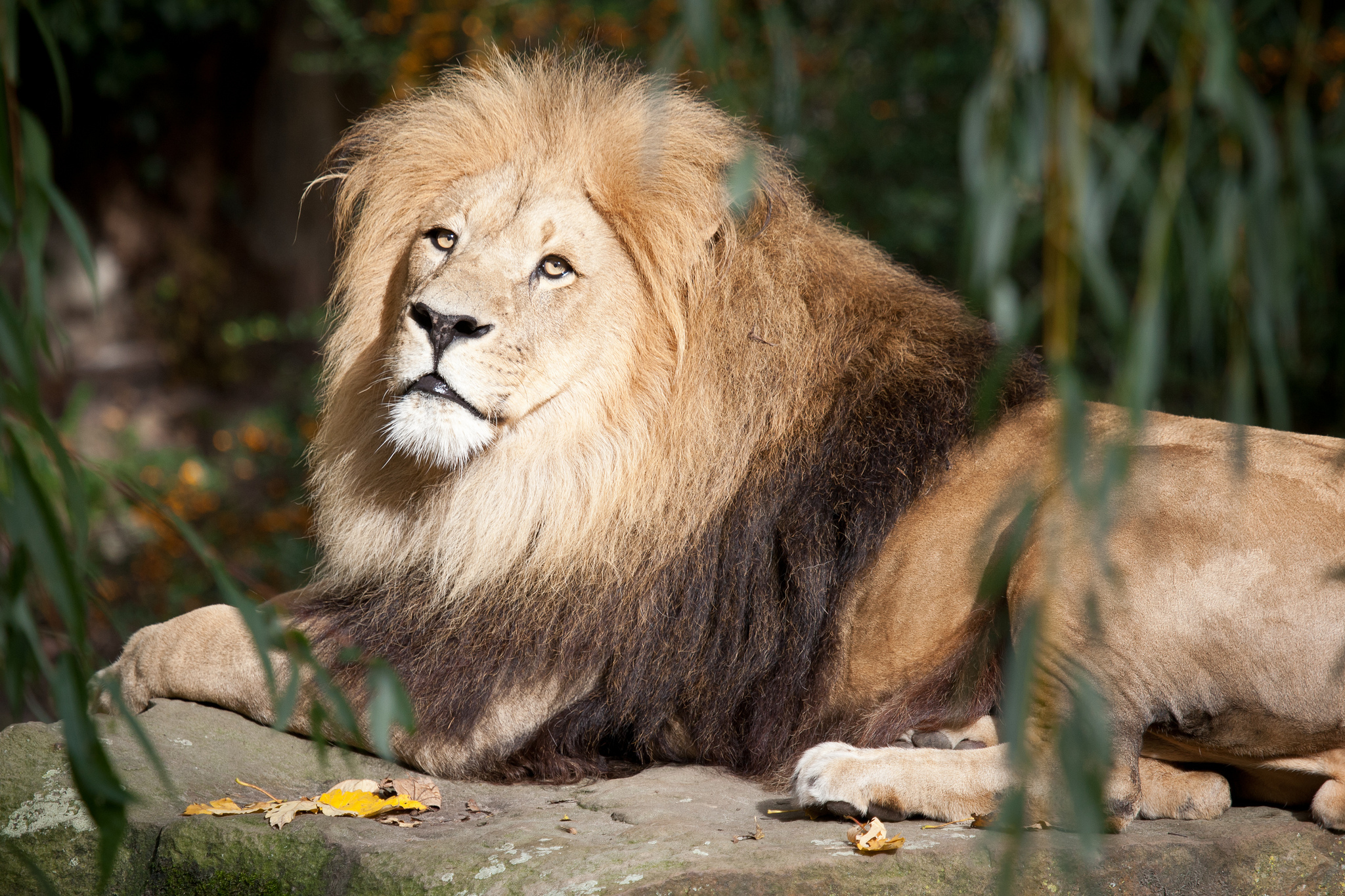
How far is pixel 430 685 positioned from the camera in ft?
10.6

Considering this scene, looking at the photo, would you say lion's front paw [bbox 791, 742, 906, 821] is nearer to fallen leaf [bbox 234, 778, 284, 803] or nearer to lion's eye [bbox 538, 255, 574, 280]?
fallen leaf [bbox 234, 778, 284, 803]


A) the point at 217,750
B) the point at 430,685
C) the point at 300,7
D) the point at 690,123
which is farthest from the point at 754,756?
the point at 300,7

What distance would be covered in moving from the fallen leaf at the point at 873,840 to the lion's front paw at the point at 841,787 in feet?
0.35

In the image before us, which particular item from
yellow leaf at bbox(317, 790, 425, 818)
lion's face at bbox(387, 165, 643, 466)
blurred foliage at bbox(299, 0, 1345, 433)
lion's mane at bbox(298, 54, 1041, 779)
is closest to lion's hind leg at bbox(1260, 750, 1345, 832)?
blurred foliage at bbox(299, 0, 1345, 433)

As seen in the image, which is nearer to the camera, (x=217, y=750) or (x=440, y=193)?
(x=217, y=750)

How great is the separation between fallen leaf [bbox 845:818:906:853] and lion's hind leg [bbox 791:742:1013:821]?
12 cm

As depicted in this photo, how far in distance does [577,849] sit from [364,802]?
2.15 feet

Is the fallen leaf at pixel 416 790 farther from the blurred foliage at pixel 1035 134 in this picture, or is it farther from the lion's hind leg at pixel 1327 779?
the lion's hind leg at pixel 1327 779

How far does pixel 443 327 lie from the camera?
122 inches

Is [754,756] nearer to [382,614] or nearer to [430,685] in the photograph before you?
[430,685]

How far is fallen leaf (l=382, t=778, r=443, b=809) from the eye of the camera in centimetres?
305

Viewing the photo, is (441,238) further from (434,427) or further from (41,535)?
(41,535)

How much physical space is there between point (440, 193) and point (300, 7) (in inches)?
265

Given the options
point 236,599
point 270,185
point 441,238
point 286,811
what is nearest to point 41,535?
point 236,599
